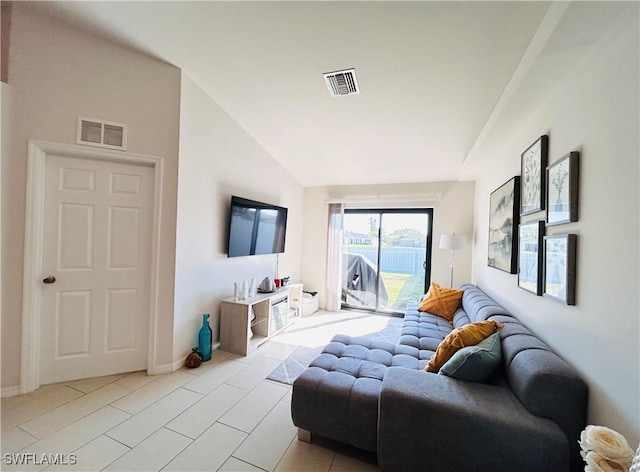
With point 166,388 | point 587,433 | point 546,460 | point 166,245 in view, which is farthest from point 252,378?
point 587,433

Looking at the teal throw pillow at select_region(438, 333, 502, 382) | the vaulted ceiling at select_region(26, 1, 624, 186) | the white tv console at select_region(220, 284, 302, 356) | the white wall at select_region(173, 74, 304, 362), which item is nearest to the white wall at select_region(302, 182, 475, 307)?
the white tv console at select_region(220, 284, 302, 356)

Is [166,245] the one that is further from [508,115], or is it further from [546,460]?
[508,115]

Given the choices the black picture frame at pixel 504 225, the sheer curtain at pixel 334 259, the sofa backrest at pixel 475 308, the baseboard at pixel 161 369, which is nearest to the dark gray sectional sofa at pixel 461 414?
the sofa backrest at pixel 475 308

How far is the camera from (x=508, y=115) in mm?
2117

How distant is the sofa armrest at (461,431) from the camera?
111 cm

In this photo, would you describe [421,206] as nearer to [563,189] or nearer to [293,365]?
[563,189]

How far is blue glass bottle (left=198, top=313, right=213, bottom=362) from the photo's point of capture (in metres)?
2.61

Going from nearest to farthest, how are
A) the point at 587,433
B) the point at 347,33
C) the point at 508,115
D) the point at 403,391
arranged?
the point at 587,433
the point at 403,391
the point at 347,33
the point at 508,115

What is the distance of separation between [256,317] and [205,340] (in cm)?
79

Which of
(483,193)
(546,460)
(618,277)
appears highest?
(483,193)

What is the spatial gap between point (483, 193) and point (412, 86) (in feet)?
6.81

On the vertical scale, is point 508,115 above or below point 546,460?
above

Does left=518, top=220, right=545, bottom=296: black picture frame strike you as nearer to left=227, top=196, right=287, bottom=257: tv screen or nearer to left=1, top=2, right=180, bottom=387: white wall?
left=227, top=196, right=287, bottom=257: tv screen

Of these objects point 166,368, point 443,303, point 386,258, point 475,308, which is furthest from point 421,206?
point 166,368
